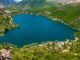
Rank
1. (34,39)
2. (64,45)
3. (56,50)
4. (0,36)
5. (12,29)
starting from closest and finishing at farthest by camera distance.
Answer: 1. (56,50)
2. (64,45)
3. (34,39)
4. (0,36)
5. (12,29)

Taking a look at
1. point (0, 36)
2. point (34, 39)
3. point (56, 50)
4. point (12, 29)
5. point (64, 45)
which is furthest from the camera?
point (12, 29)

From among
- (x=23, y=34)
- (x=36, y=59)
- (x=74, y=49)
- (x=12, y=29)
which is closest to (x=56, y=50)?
(x=74, y=49)

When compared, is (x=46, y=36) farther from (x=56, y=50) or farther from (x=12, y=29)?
(x=56, y=50)

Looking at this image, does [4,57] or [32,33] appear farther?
[32,33]

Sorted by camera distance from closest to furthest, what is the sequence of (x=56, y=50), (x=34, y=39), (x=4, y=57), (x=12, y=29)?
1. (x=4, y=57)
2. (x=56, y=50)
3. (x=34, y=39)
4. (x=12, y=29)

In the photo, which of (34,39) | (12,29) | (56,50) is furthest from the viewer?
(12,29)

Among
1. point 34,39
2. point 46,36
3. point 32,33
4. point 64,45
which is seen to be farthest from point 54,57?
point 32,33

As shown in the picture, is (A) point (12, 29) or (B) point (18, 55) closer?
(B) point (18, 55)

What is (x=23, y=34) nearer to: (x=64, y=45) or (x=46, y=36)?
(x=46, y=36)

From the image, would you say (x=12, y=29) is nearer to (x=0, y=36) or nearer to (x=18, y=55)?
(x=0, y=36)
